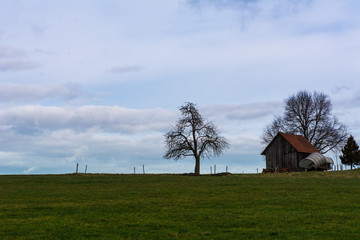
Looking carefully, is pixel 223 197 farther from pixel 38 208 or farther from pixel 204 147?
pixel 204 147

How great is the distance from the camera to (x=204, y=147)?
70.9m

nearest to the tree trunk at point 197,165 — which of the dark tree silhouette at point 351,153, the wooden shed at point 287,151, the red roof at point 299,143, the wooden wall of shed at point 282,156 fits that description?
the wooden shed at point 287,151

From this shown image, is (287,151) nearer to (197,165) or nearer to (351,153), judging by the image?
(197,165)

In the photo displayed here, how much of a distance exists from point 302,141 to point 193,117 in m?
21.6

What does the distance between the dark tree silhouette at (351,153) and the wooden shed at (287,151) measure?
1552 cm

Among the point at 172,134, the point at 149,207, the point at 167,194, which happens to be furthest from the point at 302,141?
the point at 149,207

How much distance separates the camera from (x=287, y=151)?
74.7 m

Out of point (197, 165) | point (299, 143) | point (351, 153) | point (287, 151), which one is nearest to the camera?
point (197, 165)

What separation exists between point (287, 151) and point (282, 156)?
1.86m

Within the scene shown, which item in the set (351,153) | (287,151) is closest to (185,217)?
(287,151)

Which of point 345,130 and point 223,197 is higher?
point 345,130

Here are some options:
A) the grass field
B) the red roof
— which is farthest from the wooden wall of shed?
the grass field

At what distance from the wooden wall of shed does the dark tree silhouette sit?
19.4m

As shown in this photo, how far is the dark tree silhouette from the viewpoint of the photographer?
87625 millimetres
